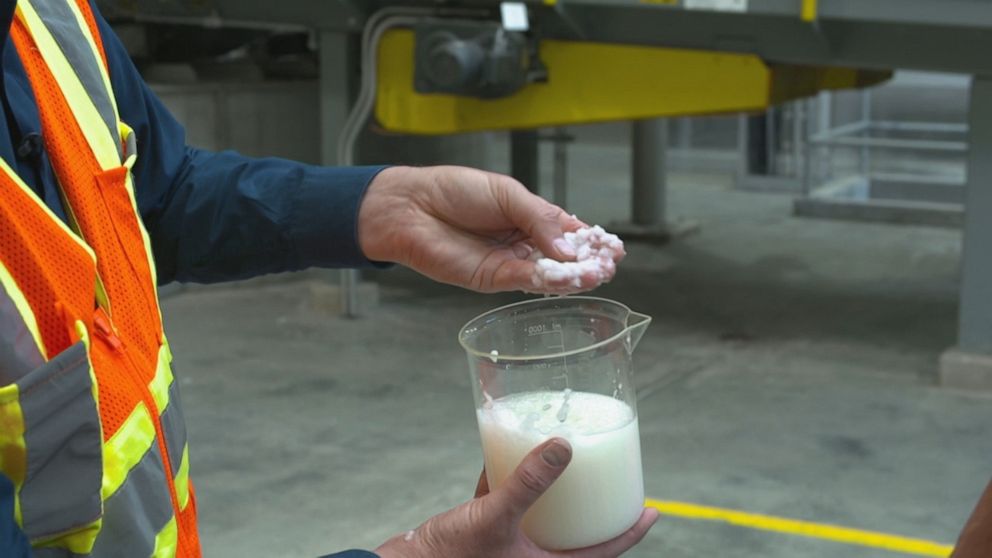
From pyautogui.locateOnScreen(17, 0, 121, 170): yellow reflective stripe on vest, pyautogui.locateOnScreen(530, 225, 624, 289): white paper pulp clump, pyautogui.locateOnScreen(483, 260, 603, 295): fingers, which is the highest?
pyautogui.locateOnScreen(17, 0, 121, 170): yellow reflective stripe on vest

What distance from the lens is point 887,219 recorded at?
852 centimetres

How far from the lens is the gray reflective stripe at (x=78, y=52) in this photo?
152 cm

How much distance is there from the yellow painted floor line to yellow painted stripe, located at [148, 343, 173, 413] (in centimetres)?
263

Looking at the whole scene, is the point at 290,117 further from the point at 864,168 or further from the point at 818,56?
the point at 864,168

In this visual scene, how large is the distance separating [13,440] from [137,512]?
0.21 meters

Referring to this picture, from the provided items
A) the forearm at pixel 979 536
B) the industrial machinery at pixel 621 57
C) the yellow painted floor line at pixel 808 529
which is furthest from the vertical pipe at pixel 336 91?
the forearm at pixel 979 536

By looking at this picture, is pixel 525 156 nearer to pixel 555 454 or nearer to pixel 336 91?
pixel 336 91

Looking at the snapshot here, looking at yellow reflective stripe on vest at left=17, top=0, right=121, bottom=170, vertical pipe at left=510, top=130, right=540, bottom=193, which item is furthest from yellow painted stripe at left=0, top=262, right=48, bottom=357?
vertical pipe at left=510, top=130, right=540, bottom=193

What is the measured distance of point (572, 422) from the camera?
5.02 ft

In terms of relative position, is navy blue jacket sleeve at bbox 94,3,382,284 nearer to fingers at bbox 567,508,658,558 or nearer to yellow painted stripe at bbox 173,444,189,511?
yellow painted stripe at bbox 173,444,189,511

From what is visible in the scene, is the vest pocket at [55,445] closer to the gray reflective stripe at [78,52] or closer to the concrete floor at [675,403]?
the gray reflective stripe at [78,52]

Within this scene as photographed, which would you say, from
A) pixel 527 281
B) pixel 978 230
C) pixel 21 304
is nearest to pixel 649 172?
pixel 978 230

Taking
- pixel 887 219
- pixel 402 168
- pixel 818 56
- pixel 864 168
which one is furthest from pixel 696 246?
pixel 402 168

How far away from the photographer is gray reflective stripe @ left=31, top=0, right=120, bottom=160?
1519 mm
